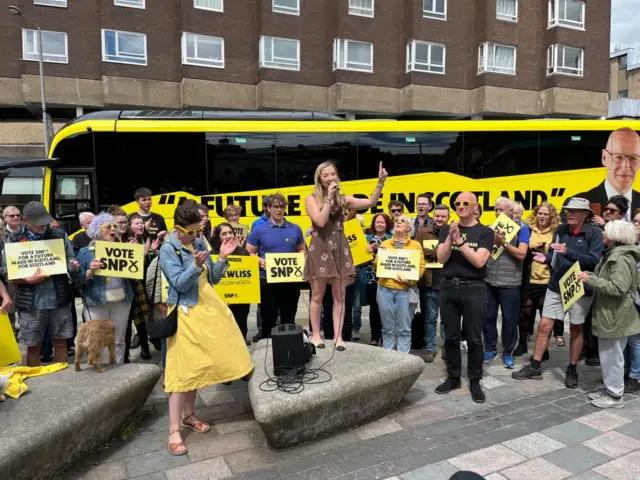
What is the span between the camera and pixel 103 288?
475 centimetres

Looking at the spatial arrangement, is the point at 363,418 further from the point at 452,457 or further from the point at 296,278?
the point at 296,278

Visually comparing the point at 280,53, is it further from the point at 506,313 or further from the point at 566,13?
the point at 506,313

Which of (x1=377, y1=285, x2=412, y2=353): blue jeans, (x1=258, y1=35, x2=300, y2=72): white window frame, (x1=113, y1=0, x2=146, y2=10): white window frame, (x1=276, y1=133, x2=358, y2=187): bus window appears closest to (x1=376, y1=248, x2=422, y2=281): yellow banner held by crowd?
(x1=377, y1=285, x2=412, y2=353): blue jeans

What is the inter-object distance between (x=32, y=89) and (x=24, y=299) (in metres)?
20.6

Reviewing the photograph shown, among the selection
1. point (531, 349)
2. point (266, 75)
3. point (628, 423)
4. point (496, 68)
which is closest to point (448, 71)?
point (496, 68)

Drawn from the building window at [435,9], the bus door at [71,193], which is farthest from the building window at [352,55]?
the bus door at [71,193]

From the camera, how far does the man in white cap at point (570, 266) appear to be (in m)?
4.87

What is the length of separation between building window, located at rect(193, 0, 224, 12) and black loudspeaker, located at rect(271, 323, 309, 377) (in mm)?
22910

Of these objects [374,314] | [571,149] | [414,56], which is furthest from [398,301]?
[414,56]

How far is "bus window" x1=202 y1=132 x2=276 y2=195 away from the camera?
9.84 m

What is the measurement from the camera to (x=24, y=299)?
4.61 meters

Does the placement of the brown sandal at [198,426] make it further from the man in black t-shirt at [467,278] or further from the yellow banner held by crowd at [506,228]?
the yellow banner held by crowd at [506,228]

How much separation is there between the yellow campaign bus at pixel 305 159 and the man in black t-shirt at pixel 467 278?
18.8 feet

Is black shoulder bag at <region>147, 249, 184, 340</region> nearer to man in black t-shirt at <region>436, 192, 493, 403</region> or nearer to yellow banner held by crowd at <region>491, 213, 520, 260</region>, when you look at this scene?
man in black t-shirt at <region>436, 192, 493, 403</region>
